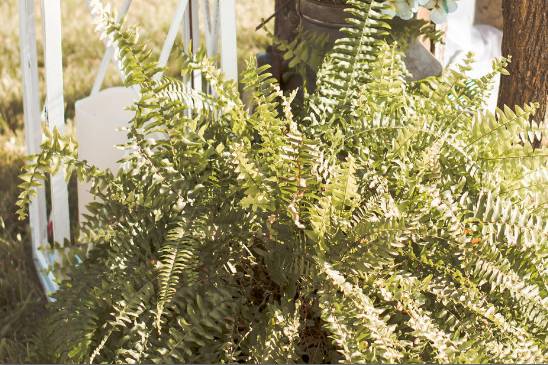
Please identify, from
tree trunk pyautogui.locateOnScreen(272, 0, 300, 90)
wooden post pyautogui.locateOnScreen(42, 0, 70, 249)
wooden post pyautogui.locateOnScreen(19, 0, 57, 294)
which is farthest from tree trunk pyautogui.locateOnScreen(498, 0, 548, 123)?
wooden post pyautogui.locateOnScreen(19, 0, 57, 294)

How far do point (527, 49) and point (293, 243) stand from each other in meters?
1.10

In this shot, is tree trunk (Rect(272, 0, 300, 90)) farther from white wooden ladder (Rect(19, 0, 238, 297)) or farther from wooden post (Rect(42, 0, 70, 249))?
wooden post (Rect(42, 0, 70, 249))

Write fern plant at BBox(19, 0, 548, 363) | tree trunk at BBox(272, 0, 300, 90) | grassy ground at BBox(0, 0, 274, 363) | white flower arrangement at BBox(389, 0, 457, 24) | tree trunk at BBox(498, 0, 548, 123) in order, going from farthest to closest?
1. tree trunk at BBox(272, 0, 300, 90)
2. grassy ground at BBox(0, 0, 274, 363)
3. tree trunk at BBox(498, 0, 548, 123)
4. white flower arrangement at BBox(389, 0, 457, 24)
5. fern plant at BBox(19, 0, 548, 363)

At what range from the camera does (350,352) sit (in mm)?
1632

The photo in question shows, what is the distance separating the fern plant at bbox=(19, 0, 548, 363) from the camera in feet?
5.67

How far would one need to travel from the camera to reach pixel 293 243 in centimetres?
183

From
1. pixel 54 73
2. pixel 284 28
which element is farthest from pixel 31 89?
pixel 284 28

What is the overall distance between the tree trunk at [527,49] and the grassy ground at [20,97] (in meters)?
1.08

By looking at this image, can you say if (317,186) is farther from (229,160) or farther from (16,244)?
(16,244)

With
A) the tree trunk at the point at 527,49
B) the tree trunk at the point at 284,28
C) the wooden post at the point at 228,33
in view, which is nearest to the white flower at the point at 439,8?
the tree trunk at the point at 527,49

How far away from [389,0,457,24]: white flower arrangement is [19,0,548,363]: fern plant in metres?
0.32

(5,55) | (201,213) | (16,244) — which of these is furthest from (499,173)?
(5,55)

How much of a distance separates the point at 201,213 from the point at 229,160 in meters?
0.15

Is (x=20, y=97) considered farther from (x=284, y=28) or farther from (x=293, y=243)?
(x=293, y=243)
